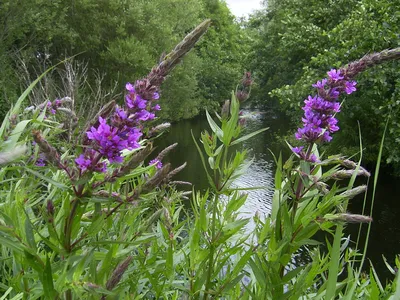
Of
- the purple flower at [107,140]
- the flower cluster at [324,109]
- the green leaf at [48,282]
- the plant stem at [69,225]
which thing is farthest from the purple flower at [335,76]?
the green leaf at [48,282]

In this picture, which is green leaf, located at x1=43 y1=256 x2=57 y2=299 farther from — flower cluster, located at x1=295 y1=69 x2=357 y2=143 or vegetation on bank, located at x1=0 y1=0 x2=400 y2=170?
vegetation on bank, located at x1=0 y1=0 x2=400 y2=170

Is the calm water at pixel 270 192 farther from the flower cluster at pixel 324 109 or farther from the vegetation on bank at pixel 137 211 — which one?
the vegetation on bank at pixel 137 211

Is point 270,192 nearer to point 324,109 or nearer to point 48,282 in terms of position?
point 324,109

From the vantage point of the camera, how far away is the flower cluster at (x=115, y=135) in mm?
1078

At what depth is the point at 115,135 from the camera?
1.09 meters

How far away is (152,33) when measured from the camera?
2112cm

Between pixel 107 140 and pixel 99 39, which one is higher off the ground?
pixel 99 39

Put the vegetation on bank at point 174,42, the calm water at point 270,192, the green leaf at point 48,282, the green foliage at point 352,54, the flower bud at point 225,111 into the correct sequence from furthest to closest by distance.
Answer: the vegetation on bank at point 174,42 → the green foliage at point 352,54 → the calm water at point 270,192 → the flower bud at point 225,111 → the green leaf at point 48,282

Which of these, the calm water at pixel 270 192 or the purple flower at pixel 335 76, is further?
the calm water at pixel 270 192

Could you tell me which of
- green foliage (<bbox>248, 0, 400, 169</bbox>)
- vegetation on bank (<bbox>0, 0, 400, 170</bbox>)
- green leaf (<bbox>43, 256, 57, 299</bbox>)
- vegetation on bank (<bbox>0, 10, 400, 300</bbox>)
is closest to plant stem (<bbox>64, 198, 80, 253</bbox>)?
vegetation on bank (<bbox>0, 10, 400, 300</bbox>)

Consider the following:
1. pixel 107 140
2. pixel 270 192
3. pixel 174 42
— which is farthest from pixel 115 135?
pixel 174 42

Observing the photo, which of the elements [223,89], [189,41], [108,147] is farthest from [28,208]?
[223,89]

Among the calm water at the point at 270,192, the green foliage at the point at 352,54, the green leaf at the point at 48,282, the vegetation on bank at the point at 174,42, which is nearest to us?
the green leaf at the point at 48,282

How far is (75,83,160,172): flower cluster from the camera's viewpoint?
108 centimetres
